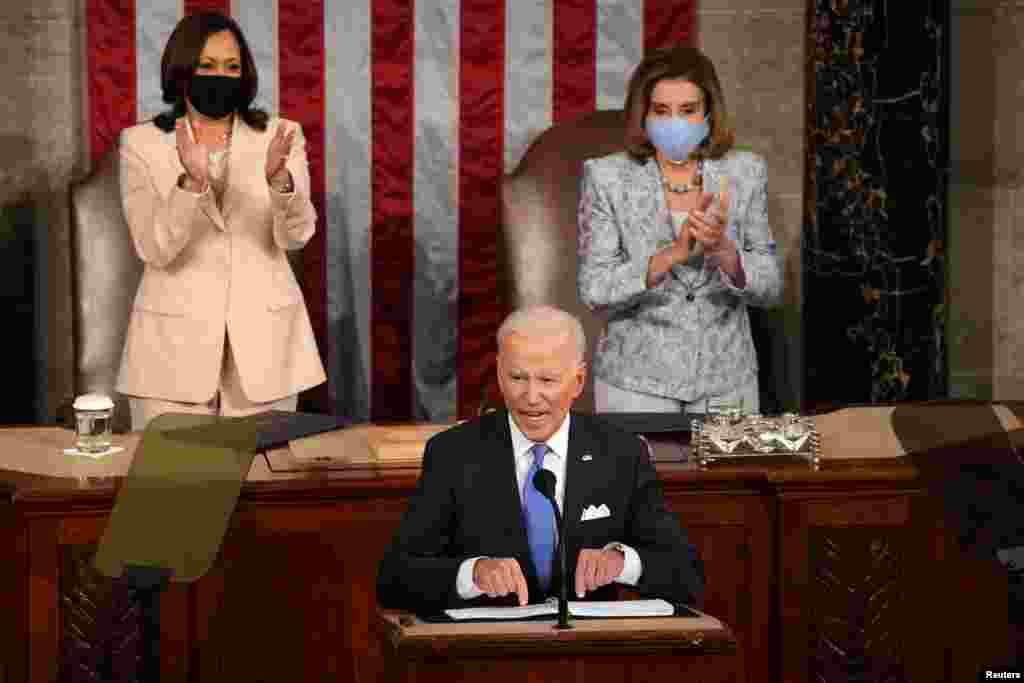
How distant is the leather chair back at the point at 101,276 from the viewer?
6.02m

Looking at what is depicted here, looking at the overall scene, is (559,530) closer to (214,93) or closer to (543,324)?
(543,324)

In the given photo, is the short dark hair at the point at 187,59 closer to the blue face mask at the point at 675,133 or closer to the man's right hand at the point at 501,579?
the blue face mask at the point at 675,133

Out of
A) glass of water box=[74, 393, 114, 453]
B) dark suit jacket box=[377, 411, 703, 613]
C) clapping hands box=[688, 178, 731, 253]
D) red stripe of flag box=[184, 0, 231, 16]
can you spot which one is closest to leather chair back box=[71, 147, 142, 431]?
red stripe of flag box=[184, 0, 231, 16]

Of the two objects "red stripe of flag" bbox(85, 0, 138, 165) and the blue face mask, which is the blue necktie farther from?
"red stripe of flag" bbox(85, 0, 138, 165)

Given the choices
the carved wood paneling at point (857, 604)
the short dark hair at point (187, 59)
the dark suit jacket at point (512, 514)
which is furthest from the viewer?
the short dark hair at point (187, 59)

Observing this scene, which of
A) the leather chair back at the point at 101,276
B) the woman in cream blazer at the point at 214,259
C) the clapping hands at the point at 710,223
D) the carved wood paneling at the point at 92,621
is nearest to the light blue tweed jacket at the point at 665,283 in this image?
the clapping hands at the point at 710,223

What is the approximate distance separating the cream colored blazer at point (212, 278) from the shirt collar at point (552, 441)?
6.10 feet

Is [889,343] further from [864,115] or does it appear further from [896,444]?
[896,444]

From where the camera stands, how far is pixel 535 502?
3.23 m

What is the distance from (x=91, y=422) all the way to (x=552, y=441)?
4.74 feet

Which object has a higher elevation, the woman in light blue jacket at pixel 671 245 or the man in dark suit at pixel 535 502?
the woman in light blue jacket at pixel 671 245

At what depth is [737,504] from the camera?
4.05 metres

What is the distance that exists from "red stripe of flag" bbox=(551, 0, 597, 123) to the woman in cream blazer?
1487 millimetres

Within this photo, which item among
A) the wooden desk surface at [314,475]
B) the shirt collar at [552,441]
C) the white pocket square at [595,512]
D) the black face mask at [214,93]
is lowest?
the wooden desk surface at [314,475]
